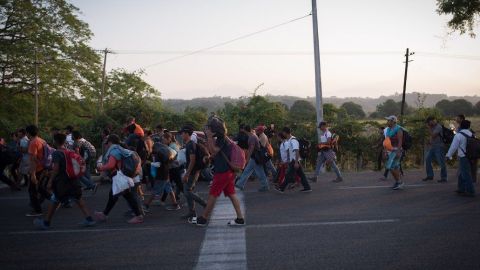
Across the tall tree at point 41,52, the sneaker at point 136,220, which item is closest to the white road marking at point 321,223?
the sneaker at point 136,220

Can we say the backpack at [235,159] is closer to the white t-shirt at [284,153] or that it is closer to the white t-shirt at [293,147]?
the white t-shirt at [293,147]

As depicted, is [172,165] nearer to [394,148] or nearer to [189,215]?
[189,215]

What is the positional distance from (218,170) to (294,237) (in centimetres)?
172

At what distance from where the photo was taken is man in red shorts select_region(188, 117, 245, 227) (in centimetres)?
735

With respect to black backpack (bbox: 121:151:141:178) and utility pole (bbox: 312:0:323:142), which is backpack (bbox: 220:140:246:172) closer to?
black backpack (bbox: 121:151:141:178)

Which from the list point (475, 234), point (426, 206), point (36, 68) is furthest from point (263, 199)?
point (36, 68)

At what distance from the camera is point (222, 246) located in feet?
20.7

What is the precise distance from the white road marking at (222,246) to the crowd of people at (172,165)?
306 millimetres

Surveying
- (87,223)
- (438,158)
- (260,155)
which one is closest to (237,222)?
(87,223)

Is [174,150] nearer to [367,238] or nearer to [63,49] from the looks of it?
[367,238]

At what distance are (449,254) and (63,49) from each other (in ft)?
92.3

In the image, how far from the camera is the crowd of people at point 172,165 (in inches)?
295

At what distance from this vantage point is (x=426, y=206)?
340 inches

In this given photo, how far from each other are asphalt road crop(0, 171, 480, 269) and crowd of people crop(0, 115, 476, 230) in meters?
0.37
